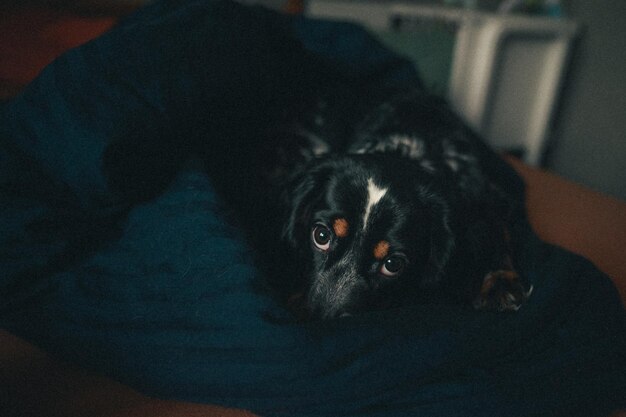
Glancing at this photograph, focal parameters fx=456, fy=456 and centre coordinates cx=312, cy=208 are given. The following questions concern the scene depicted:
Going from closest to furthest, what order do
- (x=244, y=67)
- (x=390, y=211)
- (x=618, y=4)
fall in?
(x=390, y=211) < (x=244, y=67) < (x=618, y=4)

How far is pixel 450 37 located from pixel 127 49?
1.85 metres

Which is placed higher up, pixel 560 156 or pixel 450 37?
pixel 450 37

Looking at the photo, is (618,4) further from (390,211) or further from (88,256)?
(88,256)

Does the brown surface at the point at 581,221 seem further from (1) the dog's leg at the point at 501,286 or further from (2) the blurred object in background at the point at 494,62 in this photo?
(2) the blurred object in background at the point at 494,62

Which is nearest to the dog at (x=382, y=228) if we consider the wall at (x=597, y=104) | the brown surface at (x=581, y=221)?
the brown surface at (x=581, y=221)

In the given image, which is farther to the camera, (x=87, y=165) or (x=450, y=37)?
(x=450, y=37)

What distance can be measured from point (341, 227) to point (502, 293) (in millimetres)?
447

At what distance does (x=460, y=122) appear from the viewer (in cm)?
179

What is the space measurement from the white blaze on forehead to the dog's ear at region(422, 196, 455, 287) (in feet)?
0.49

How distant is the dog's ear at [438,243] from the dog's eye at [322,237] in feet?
0.90

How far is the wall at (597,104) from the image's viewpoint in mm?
2699

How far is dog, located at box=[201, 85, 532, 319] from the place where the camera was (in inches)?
44.8

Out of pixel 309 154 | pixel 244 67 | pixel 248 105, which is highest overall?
pixel 244 67

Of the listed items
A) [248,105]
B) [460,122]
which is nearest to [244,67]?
[248,105]
